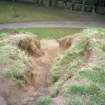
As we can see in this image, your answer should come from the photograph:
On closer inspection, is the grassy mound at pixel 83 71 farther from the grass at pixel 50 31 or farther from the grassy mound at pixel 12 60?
the grass at pixel 50 31

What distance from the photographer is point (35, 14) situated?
2486 centimetres

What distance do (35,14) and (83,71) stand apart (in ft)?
47.4

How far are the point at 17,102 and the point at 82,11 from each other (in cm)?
1666

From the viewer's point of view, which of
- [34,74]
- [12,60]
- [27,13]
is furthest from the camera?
[27,13]

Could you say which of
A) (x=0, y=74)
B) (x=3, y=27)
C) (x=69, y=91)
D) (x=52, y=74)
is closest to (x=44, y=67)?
(x=52, y=74)

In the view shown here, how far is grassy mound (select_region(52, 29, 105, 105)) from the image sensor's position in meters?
9.71

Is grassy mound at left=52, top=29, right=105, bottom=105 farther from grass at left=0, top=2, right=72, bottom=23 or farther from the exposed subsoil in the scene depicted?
grass at left=0, top=2, right=72, bottom=23

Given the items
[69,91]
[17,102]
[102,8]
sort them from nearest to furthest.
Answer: [69,91] → [17,102] → [102,8]

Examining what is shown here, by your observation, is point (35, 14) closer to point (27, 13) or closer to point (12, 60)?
point (27, 13)

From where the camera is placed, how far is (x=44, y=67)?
13.7 m

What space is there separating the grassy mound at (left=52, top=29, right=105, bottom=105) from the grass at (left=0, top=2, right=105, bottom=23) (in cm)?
967

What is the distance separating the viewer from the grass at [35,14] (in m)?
23.9

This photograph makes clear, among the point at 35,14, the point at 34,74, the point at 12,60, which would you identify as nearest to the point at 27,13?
the point at 35,14

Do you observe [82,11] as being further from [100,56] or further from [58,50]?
[100,56]
